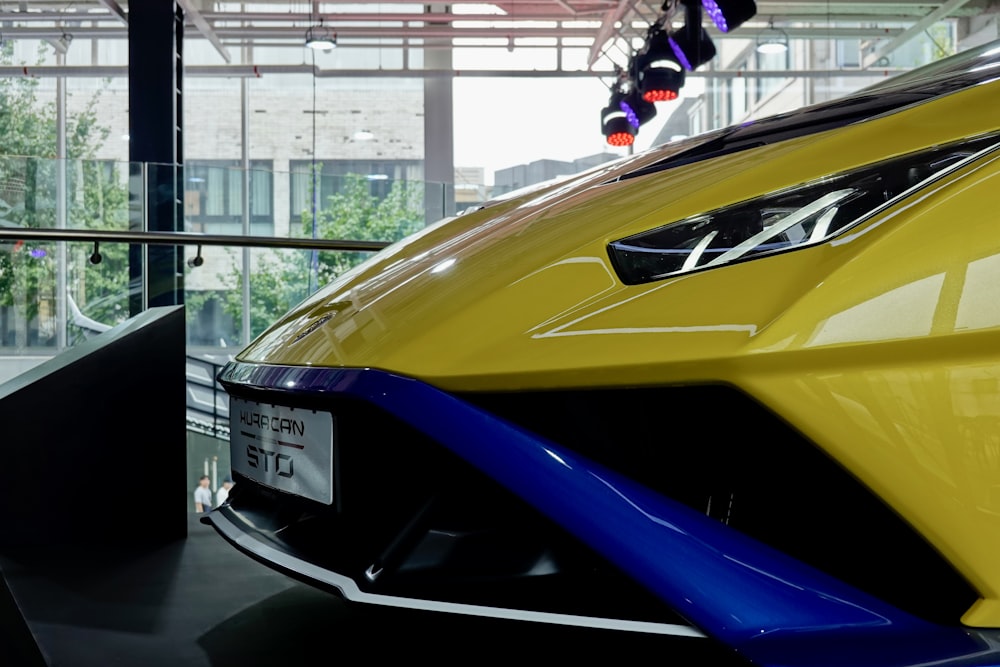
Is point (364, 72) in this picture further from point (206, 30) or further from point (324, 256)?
point (324, 256)

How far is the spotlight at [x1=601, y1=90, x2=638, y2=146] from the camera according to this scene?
990 cm

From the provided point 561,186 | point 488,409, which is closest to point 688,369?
point 488,409

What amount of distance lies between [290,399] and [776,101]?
35.7 ft

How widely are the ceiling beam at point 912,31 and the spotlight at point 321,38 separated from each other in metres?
5.98

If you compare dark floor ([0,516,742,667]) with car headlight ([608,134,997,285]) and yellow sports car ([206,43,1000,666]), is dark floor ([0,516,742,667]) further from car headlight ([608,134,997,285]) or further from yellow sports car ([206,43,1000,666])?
car headlight ([608,134,997,285])

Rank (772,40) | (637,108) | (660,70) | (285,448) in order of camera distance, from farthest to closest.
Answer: (772,40)
(637,108)
(660,70)
(285,448)

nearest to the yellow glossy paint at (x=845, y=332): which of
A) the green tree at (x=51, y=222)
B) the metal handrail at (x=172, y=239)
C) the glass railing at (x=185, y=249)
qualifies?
the metal handrail at (x=172, y=239)

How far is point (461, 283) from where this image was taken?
47.1 inches

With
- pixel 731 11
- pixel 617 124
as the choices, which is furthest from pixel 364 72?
pixel 731 11

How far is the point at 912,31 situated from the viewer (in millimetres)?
10211

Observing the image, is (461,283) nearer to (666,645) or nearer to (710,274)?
(710,274)

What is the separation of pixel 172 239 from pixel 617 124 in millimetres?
7680

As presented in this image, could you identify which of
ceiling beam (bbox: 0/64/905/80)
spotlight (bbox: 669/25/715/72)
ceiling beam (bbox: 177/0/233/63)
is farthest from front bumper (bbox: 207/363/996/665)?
ceiling beam (bbox: 0/64/905/80)

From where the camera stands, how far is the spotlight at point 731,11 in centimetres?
555
